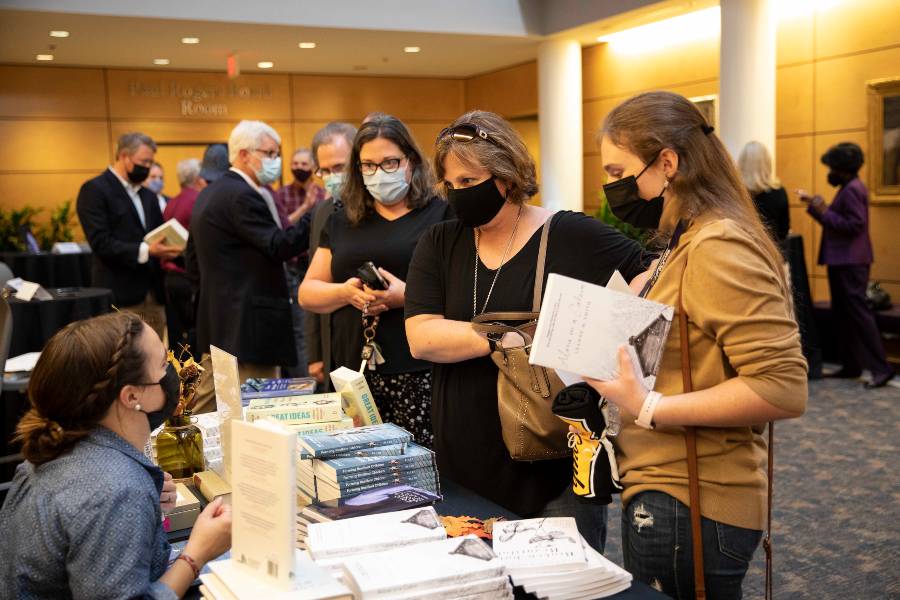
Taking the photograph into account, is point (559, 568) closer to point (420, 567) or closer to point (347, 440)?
point (420, 567)

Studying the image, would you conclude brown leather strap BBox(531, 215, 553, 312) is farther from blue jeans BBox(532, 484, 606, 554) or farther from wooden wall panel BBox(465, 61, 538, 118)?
wooden wall panel BBox(465, 61, 538, 118)

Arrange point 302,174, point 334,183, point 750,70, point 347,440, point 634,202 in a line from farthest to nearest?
point 750,70 < point 302,174 < point 334,183 < point 347,440 < point 634,202

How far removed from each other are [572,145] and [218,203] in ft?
24.1

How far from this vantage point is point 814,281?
27.8 feet

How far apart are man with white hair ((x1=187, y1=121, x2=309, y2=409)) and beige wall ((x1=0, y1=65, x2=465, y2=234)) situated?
8.85 metres

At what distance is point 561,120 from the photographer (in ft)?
34.8

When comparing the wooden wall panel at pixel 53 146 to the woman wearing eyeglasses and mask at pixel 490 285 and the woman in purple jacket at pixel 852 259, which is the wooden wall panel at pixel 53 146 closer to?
the woman in purple jacket at pixel 852 259

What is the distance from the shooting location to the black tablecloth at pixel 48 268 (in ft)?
26.2

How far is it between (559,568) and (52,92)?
39.3 ft

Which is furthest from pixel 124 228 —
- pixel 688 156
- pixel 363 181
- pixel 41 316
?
pixel 688 156

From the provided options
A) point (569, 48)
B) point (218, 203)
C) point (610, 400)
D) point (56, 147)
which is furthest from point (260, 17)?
point (610, 400)

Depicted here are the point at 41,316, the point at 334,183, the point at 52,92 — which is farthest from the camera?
the point at 52,92

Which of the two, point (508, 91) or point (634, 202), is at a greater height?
point (508, 91)

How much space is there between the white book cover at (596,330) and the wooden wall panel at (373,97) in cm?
1206
